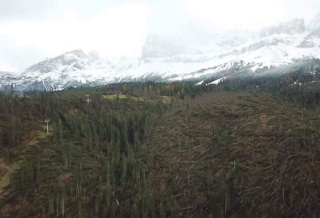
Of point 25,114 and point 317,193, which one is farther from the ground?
point 25,114

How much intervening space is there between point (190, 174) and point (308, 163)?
32.9 metres

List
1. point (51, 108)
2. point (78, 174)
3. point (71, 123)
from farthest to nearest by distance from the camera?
point (51, 108)
point (71, 123)
point (78, 174)

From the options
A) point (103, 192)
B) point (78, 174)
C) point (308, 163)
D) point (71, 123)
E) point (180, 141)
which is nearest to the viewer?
point (308, 163)

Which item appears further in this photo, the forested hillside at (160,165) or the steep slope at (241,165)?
the forested hillside at (160,165)

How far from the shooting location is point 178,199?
75.6 meters

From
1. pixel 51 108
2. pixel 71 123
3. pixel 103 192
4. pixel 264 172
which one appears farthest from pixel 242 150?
pixel 51 108

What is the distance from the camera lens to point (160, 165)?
9656 cm

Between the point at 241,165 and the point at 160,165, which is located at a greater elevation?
the point at 241,165

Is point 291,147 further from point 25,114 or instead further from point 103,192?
point 25,114

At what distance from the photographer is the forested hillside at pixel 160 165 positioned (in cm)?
6938

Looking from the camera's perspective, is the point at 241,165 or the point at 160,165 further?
the point at 160,165

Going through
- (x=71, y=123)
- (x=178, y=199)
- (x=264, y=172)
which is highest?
(x=71, y=123)

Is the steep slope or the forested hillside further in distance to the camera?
the forested hillside

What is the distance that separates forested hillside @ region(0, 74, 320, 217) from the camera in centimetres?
6938
